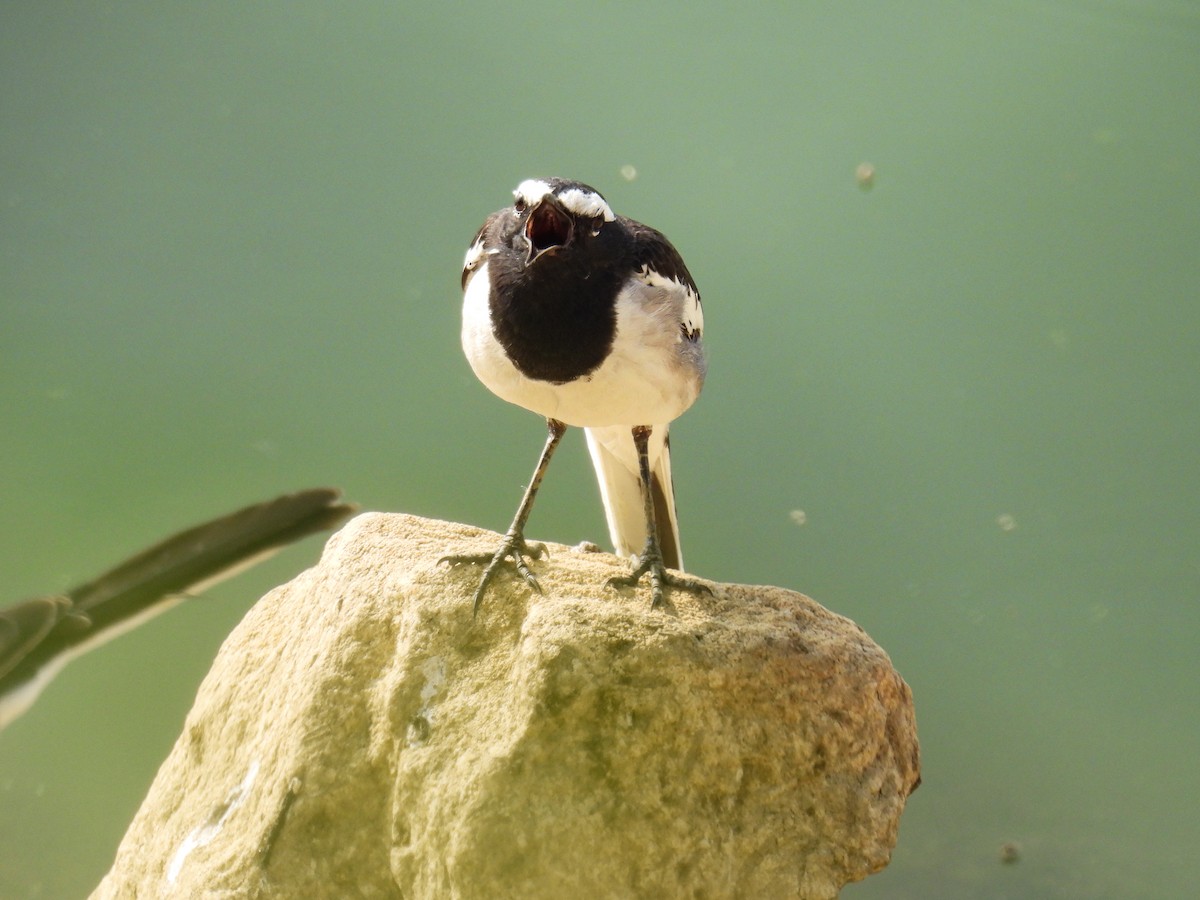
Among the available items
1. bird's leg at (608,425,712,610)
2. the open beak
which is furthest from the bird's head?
bird's leg at (608,425,712,610)

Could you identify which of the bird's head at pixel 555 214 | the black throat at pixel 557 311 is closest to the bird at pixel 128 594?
the black throat at pixel 557 311

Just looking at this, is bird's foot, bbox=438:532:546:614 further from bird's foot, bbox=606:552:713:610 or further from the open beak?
the open beak

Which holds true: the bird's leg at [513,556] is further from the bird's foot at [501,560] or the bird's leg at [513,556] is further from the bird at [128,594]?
the bird at [128,594]

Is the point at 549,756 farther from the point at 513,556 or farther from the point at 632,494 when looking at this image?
the point at 632,494

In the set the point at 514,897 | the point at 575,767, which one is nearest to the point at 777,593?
the point at 575,767

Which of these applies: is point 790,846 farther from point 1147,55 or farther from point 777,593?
point 1147,55

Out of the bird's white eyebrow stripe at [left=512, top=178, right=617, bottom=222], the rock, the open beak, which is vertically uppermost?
the bird's white eyebrow stripe at [left=512, top=178, right=617, bottom=222]
